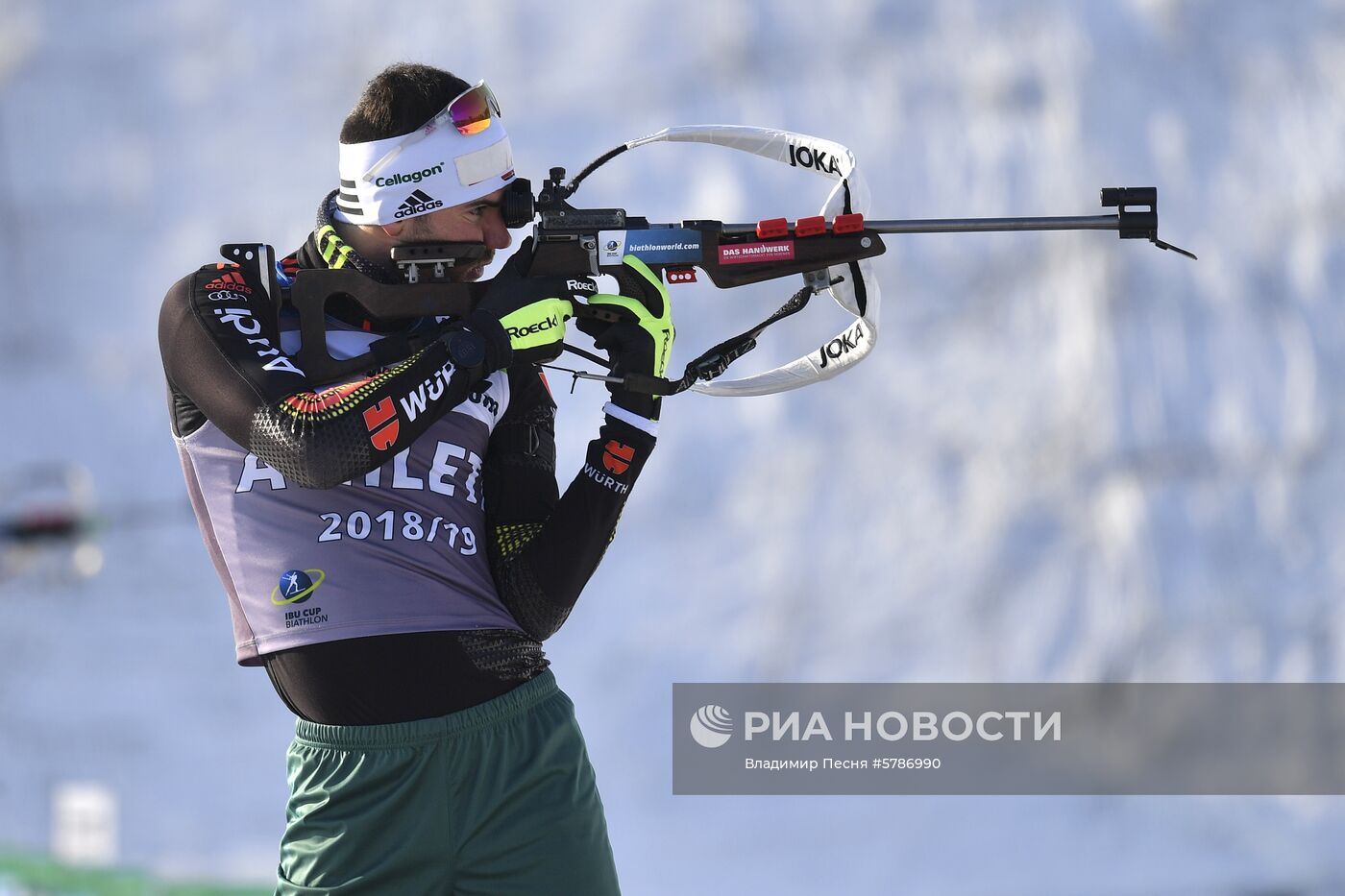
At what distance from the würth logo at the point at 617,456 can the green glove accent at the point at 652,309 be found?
91mm

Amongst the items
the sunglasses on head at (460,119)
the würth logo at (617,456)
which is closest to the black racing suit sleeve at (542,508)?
the würth logo at (617,456)

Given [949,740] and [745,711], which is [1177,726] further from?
[745,711]

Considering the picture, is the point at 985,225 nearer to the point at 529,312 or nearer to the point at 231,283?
the point at 529,312

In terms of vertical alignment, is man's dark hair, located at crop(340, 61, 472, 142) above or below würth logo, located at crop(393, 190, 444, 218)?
above

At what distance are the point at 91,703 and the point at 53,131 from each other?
1.20 m

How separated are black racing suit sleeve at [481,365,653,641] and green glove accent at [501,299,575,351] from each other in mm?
83

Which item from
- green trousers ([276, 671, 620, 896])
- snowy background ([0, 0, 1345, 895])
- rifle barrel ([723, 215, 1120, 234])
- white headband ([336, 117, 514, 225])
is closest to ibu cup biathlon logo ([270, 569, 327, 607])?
green trousers ([276, 671, 620, 896])

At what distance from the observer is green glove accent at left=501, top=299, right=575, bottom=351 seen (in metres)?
1.41

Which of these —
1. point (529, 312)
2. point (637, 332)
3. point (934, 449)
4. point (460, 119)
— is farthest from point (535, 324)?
point (934, 449)

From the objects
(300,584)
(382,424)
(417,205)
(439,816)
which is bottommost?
(439,816)

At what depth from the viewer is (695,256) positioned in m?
1.62

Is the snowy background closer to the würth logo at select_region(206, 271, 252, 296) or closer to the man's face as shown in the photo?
the man's face

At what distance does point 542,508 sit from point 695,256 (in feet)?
1.14

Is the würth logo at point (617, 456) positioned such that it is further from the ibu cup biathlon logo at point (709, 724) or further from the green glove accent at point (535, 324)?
the ibu cup biathlon logo at point (709, 724)
